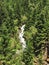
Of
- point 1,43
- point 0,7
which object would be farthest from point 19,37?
point 1,43

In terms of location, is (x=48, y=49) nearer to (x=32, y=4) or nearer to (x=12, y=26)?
(x=12, y=26)

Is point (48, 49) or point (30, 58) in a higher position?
point (48, 49)

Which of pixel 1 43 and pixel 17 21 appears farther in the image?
pixel 17 21

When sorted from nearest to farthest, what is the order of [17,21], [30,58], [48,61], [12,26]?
[30,58]
[48,61]
[12,26]
[17,21]

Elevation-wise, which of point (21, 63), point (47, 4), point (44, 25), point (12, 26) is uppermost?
point (47, 4)

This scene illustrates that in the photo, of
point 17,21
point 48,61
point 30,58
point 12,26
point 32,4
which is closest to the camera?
point 30,58

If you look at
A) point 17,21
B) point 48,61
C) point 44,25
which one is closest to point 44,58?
point 48,61
